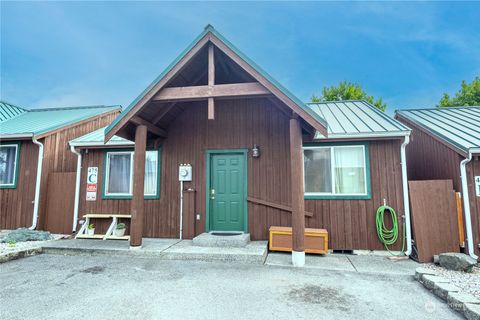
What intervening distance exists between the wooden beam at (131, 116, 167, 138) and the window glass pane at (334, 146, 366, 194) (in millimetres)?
4124

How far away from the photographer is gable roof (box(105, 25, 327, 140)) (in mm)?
4473

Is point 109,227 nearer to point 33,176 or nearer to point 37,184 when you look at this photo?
point 37,184

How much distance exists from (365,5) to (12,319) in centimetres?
1461

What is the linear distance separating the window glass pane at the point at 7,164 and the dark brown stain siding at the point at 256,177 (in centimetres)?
256

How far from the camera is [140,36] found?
17.1m

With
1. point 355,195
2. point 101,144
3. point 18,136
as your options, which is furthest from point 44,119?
point 355,195

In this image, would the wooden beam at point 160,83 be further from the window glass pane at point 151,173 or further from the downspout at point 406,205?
the downspout at point 406,205

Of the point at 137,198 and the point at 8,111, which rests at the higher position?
the point at 8,111

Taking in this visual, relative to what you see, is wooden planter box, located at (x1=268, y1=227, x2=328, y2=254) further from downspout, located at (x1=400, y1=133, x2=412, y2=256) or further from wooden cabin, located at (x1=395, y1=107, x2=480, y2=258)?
wooden cabin, located at (x1=395, y1=107, x2=480, y2=258)

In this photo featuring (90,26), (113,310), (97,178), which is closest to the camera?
(113,310)

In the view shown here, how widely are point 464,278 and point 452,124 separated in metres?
4.41

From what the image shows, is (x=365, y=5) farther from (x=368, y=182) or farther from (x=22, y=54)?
(x=22, y=54)

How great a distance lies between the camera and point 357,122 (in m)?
6.24

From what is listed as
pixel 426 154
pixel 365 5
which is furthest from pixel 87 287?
pixel 365 5
